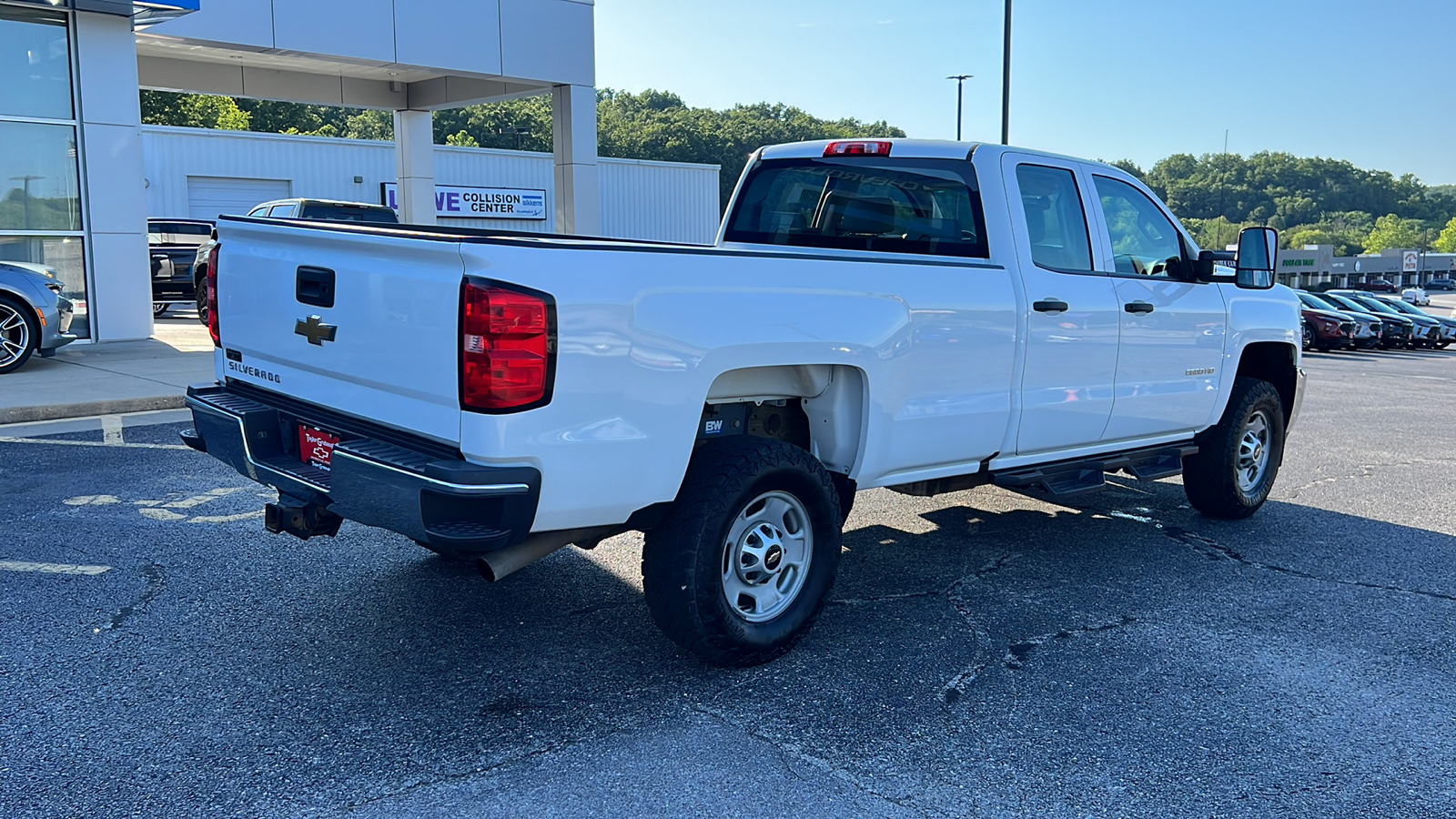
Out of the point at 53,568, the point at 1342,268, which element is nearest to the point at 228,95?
the point at 53,568

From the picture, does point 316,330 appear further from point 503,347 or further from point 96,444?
point 96,444

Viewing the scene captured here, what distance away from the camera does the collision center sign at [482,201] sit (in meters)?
33.6

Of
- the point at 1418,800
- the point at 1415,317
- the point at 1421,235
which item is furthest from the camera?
the point at 1421,235

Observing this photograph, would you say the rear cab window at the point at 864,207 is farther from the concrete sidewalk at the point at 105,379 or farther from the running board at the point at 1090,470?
the concrete sidewalk at the point at 105,379

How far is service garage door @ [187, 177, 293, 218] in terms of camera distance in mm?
29906

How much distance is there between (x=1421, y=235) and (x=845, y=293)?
210m

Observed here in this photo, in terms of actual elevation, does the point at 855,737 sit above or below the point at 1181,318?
below

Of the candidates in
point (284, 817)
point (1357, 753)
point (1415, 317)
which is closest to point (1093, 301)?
point (1357, 753)

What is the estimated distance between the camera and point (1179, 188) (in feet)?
457

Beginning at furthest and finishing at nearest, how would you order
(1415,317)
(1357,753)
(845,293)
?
(1415,317) → (845,293) → (1357,753)

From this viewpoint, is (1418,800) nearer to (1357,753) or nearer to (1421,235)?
(1357,753)

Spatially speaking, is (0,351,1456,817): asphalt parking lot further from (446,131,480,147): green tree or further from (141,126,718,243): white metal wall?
(446,131,480,147): green tree

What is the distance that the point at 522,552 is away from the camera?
3.89 m

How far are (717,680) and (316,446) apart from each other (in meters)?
1.72
